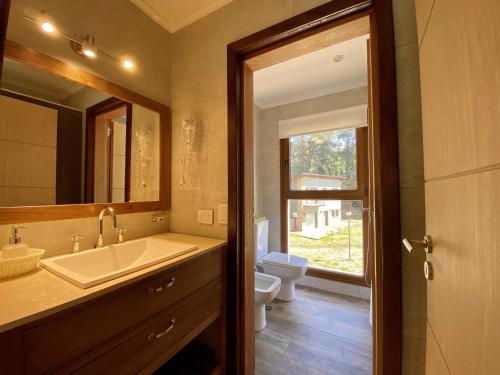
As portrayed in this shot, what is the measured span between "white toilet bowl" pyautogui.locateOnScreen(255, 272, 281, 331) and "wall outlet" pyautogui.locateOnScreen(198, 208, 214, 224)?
0.77m

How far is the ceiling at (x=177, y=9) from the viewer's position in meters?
1.32

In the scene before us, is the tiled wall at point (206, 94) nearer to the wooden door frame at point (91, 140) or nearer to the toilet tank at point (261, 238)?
the wooden door frame at point (91, 140)

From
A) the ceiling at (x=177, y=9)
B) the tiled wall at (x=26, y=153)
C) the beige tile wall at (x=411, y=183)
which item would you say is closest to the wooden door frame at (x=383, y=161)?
the beige tile wall at (x=411, y=183)

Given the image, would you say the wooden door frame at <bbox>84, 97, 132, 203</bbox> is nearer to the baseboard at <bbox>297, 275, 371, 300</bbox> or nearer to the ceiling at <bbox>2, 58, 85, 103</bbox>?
the ceiling at <bbox>2, 58, 85, 103</bbox>

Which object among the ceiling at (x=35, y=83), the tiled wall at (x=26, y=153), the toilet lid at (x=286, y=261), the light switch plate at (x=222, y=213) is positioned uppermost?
the ceiling at (x=35, y=83)

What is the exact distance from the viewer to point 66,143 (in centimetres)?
101

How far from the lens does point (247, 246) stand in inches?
49.4

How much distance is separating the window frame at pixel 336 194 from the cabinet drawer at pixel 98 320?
1.93 meters

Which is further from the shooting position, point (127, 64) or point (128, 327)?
point (127, 64)

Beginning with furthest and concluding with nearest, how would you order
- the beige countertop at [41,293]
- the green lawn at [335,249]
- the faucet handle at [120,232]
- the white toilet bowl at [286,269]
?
the green lawn at [335,249]
the white toilet bowl at [286,269]
the faucet handle at [120,232]
the beige countertop at [41,293]

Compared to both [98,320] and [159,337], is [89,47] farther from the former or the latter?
[159,337]

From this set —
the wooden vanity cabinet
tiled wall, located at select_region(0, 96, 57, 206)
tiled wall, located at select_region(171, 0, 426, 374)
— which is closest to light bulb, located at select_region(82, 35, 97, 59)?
tiled wall, located at select_region(0, 96, 57, 206)

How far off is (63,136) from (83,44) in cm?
50

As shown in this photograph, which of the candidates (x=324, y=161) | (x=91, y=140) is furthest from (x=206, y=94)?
(x=324, y=161)
